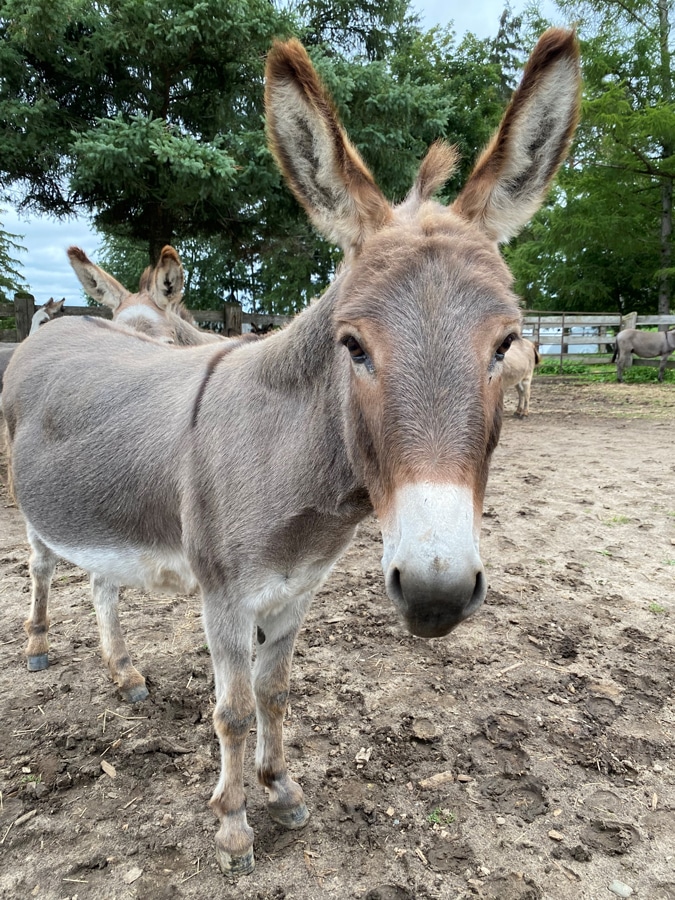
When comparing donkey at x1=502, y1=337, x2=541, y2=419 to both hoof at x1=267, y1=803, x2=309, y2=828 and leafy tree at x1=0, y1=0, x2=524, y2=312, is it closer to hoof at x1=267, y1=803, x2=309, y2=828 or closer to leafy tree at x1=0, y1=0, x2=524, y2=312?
leafy tree at x1=0, y1=0, x2=524, y2=312

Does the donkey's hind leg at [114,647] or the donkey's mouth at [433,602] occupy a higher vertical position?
the donkey's mouth at [433,602]

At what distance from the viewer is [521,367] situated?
34.7 feet

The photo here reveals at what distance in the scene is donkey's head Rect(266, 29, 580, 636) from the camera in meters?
1.21

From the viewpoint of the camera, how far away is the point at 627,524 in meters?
5.42

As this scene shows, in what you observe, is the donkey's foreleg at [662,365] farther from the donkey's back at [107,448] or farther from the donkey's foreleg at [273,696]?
the donkey's foreleg at [273,696]

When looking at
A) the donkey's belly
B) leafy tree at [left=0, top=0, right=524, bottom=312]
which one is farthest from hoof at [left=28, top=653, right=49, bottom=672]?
leafy tree at [left=0, top=0, right=524, bottom=312]

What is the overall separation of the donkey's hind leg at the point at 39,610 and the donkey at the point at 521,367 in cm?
798

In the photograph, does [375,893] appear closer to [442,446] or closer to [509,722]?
[509,722]

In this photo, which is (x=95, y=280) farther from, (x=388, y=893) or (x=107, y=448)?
(x=388, y=893)

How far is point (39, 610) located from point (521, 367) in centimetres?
965

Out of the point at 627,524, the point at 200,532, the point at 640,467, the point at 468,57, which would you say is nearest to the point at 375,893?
the point at 200,532

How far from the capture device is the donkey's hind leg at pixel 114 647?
2.96 m

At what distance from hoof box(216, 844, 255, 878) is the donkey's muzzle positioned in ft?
4.91

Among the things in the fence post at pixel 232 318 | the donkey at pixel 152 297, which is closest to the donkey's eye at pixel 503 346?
the donkey at pixel 152 297
